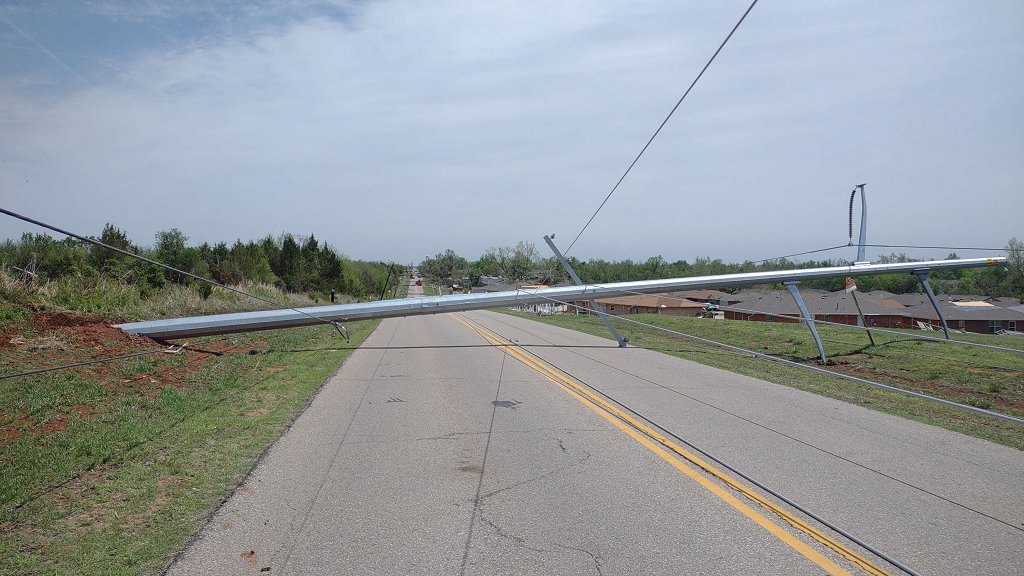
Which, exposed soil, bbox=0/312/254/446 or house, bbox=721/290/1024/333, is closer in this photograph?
exposed soil, bbox=0/312/254/446

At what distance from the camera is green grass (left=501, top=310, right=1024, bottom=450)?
10.7 meters

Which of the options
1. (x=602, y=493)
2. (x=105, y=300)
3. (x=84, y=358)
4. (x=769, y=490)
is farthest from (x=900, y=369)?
(x=105, y=300)

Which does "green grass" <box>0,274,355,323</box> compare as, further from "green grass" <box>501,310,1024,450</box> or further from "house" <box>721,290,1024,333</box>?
"house" <box>721,290,1024,333</box>

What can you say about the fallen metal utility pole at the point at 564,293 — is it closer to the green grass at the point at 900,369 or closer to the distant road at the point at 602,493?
the green grass at the point at 900,369

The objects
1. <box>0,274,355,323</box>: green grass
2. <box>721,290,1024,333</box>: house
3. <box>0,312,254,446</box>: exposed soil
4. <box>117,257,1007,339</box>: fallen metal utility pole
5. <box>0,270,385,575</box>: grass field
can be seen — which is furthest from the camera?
<box>721,290,1024,333</box>: house

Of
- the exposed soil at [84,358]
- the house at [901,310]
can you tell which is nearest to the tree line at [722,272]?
the house at [901,310]

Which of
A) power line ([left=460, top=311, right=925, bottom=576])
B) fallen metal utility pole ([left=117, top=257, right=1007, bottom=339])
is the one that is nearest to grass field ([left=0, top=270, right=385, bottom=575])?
fallen metal utility pole ([left=117, top=257, right=1007, bottom=339])

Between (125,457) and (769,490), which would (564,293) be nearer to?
(769,490)

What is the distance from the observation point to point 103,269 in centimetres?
2486

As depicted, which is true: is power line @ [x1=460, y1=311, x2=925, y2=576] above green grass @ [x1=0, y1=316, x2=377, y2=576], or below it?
below

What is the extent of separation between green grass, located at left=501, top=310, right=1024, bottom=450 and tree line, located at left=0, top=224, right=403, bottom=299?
1504cm

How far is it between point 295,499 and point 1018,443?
8739 mm

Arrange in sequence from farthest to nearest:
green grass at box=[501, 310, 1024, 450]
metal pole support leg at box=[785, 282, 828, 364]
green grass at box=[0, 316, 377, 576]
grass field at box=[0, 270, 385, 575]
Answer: metal pole support leg at box=[785, 282, 828, 364]
green grass at box=[501, 310, 1024, 450]
grass field at box=[0, 270, 385, 575]
green grass at box=[0, 316, 377, 576]

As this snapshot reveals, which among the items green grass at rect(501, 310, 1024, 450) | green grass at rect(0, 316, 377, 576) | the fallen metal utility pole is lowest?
green grass at rect(501, 310, 1024, 450)
